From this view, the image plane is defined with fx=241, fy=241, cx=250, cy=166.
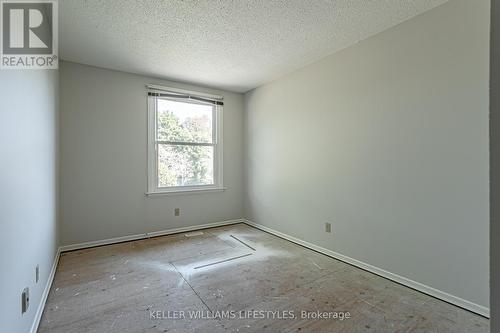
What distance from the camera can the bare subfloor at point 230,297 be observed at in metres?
1.73

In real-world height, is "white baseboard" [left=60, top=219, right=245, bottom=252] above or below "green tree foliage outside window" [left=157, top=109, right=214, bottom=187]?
below

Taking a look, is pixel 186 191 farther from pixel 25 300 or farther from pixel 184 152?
pixel 25 300

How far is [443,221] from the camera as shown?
6.67 ft

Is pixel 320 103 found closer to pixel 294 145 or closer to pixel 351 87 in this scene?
pixel 351 87

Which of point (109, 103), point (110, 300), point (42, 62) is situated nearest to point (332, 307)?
point (110, 300)

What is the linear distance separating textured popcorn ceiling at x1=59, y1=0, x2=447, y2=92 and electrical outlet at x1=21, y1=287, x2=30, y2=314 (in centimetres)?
221

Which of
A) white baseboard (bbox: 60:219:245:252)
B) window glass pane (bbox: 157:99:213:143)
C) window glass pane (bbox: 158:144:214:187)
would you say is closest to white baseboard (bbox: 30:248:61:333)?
white baseboard (bbox: 60:219:245:252)

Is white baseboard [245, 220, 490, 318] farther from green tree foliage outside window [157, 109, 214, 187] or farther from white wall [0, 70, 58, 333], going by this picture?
white wall [0, 70, 58, 333]

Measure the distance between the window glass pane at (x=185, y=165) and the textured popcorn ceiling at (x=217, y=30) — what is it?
1250mm

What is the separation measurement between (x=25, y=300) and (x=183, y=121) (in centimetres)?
300

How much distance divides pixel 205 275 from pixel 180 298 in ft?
1.44

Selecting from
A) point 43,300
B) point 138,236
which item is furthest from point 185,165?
point 43,300

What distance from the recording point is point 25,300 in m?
1.48

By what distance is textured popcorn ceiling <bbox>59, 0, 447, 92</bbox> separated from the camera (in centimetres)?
207
